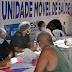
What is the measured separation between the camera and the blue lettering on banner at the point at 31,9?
179 inches

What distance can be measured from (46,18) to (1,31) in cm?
257

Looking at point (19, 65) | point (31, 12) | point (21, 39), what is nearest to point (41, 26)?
point (31, 12)

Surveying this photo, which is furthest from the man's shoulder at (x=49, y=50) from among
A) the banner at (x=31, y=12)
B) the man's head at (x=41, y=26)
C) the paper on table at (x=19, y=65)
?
the man's head at (x=41, y=26)

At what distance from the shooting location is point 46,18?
20.0ft

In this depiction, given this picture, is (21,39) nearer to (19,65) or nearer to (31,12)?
(31,12)

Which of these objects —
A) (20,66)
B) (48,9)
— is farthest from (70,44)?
(48,9)

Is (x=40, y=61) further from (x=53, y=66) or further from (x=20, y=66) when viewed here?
(x=20, y=66)

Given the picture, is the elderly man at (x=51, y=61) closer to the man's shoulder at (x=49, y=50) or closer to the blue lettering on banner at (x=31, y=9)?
the man's shoulder at (x=49, y=50)

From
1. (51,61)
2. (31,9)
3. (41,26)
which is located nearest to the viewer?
(51,61)

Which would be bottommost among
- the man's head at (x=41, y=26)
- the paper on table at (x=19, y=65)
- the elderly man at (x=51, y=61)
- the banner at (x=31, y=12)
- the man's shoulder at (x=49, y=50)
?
the paper on table at (x=19, y=65)

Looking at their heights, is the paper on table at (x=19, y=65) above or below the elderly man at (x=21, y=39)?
below

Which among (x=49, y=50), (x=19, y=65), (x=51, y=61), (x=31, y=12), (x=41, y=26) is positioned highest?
(x=31, y=12)

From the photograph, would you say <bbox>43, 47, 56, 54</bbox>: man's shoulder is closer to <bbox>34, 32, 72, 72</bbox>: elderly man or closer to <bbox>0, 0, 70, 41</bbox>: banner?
<bbox>34, 32, 72, 72</bbox>: elderly man

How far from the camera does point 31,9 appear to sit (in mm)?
5363
